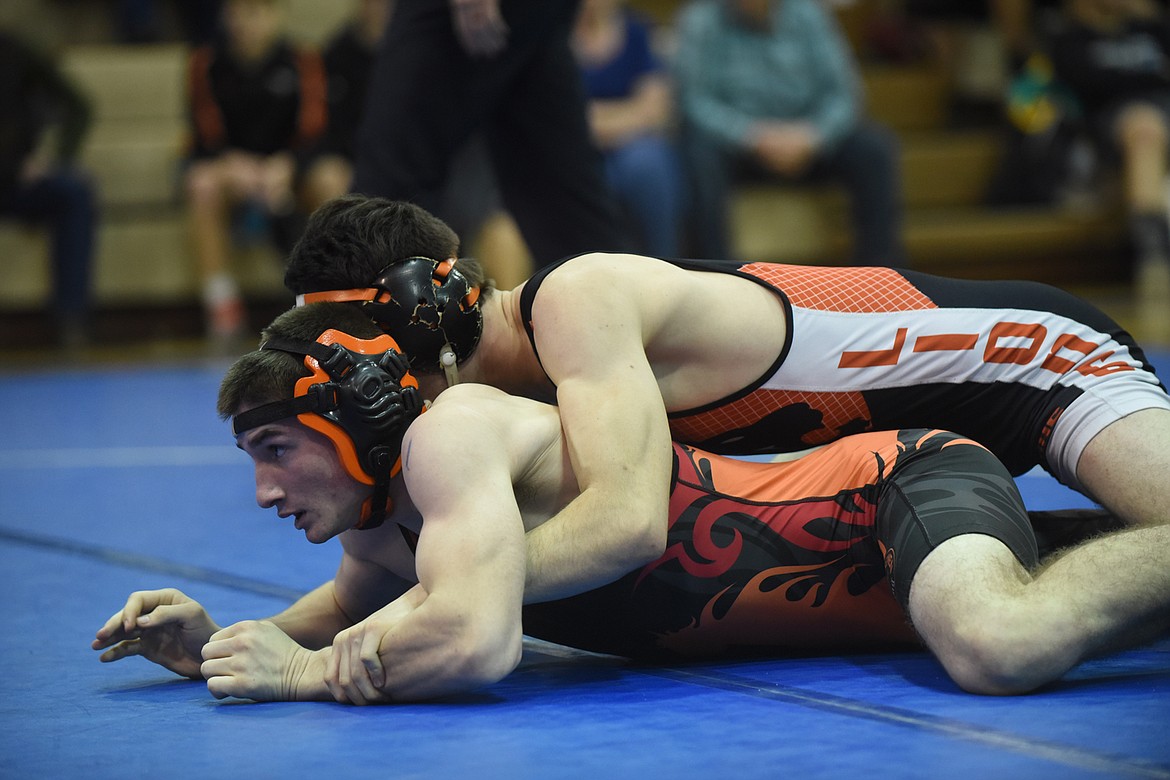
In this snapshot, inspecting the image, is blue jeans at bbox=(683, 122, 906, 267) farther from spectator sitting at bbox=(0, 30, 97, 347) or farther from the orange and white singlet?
the orange and white singlet

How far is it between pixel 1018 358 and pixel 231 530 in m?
2.01

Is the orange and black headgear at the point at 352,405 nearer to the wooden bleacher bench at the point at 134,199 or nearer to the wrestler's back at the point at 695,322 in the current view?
the wrestler's back at the point at 695,322

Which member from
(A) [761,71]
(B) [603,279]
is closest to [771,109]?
(A) [761,71]

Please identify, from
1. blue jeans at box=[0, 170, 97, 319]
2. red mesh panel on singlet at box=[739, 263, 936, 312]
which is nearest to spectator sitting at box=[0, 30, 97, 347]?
blue jeans at box=[0, 170, 97, 319]

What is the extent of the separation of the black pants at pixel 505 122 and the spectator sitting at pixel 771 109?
385 centimetres

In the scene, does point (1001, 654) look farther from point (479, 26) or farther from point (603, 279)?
point (479, 26)

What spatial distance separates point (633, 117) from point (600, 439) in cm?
571

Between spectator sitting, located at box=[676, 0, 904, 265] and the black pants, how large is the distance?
3.85 m

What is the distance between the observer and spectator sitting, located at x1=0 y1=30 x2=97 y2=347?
A: 8094 millimetres

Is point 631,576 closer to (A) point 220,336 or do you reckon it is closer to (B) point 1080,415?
(B) point 1080,415

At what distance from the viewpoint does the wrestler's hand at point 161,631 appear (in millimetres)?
2303

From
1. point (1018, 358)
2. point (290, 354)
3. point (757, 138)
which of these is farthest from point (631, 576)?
point (757, 138)

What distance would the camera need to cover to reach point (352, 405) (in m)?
2.22

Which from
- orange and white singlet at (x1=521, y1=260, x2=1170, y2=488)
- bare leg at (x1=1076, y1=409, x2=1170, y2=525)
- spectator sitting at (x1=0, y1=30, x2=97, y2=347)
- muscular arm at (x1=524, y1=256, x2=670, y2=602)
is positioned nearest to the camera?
muscular arm at (x1=524, y1=256, x2=670, y2=602)
